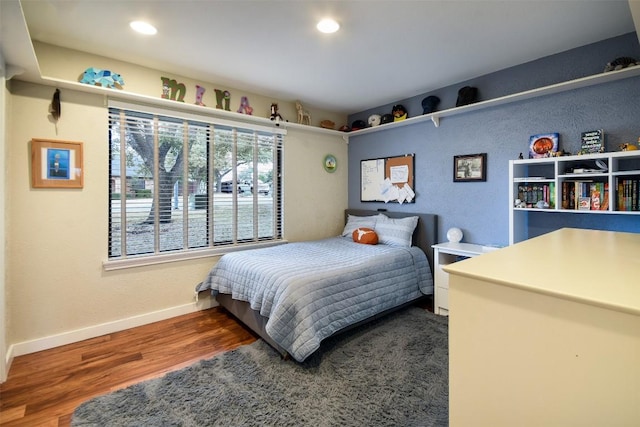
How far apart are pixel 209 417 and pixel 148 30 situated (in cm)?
262

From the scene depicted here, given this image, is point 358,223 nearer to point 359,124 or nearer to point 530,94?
point 359,124

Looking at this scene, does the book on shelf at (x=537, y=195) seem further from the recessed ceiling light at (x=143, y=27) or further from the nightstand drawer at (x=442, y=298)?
the recessed ceiling light at (x=143, y=27)

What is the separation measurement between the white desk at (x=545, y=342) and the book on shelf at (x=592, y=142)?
1893mm

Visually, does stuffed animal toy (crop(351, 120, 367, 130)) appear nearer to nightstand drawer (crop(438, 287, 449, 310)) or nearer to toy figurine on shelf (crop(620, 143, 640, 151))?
nightstand drawer (crop(438, 287, 449, 310))

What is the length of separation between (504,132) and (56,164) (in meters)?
4.03

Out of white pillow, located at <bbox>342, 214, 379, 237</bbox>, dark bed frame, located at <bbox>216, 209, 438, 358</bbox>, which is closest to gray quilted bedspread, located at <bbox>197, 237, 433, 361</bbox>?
dark bed frame, located at <bbox>216, 209, 438, 358</bbox>

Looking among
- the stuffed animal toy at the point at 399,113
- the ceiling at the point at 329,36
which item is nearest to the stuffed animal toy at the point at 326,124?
the stuffed animal toy at the point at 399,113

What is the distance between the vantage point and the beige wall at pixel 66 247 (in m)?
2.23

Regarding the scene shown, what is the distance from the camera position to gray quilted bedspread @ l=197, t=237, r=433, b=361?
206 centimetres

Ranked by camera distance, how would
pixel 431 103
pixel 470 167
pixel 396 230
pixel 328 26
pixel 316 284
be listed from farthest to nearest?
pixel 396 230
pixel 431 103
pixel 470 167
pixel 316 284
pixel 328 26

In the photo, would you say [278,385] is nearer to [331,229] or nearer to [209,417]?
[209,417]

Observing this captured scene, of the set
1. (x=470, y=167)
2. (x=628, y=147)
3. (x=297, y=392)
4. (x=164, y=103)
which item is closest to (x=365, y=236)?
(x=470, y=167)

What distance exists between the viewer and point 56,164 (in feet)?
7.74

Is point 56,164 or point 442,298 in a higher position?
point 56,164
